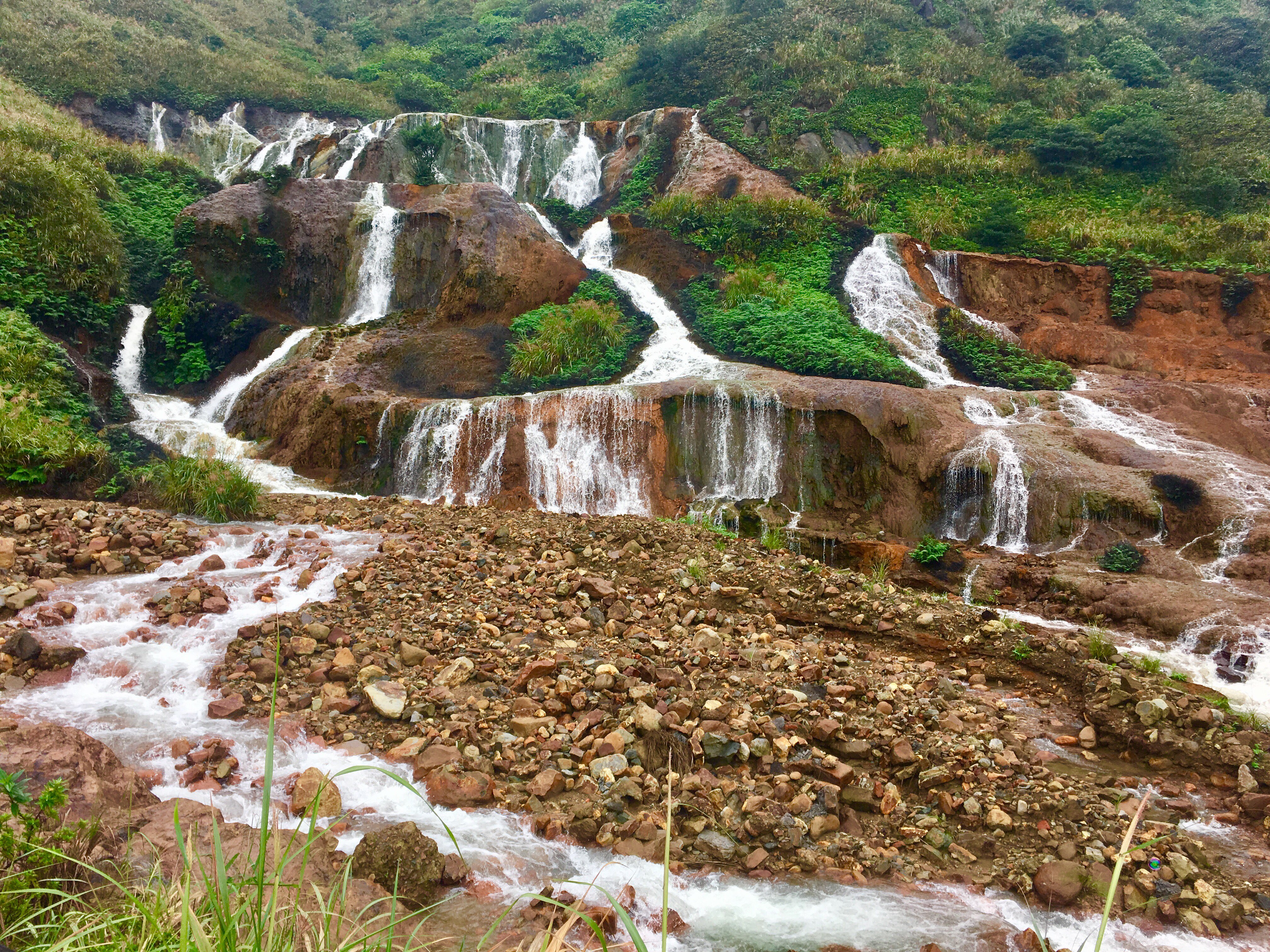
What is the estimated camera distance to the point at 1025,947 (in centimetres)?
284

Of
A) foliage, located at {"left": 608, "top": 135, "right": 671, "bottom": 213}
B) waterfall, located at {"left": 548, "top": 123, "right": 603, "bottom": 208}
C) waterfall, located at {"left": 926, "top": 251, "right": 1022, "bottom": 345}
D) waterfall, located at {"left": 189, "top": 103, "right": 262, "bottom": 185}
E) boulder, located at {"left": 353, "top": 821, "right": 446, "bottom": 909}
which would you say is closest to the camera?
boulder, located at {"left": 353, "top": 821, "right": 446, "bottom": 909}

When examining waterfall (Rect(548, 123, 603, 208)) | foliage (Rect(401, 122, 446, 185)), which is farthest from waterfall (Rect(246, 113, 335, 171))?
waterfall (Rect(548, 123, 603, 208))

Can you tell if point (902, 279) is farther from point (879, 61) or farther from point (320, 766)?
point (320, 766)

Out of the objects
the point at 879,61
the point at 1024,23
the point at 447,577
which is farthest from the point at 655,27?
the point at 447,577

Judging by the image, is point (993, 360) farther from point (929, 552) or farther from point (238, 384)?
point (238, 384)

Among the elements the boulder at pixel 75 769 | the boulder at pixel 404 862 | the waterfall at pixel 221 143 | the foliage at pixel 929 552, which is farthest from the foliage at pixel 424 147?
the boulder at pixel 404 862

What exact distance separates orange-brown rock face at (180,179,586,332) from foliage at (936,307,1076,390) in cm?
860

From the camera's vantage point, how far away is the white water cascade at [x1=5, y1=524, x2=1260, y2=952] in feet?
9.59

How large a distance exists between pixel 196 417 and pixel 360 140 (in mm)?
13455

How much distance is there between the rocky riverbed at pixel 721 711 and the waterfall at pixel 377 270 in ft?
32.3

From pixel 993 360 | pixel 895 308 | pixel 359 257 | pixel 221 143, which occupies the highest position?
pixel 221 143

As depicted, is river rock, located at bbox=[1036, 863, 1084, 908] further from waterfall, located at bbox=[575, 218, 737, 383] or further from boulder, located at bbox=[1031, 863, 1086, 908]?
waterfall, located at bbox=[575, 218, 737, 383]

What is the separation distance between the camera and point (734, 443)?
37.1 ft

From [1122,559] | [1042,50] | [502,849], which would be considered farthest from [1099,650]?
[1042,50]
